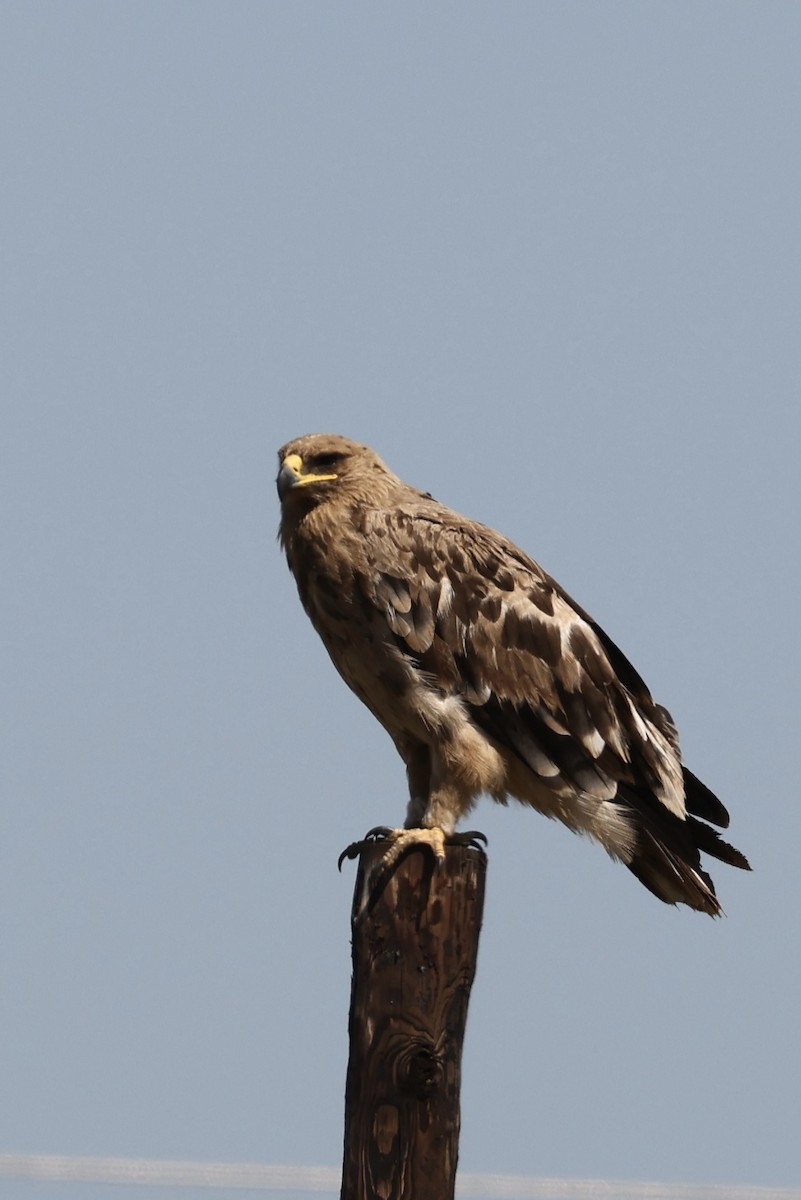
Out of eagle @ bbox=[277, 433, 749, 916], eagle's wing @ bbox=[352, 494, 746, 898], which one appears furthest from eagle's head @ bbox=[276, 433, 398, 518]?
eagle's wing @ bbox=[352, 494, 746, 898]

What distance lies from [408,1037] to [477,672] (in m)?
1.75

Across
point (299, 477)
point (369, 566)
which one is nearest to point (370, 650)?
point (369, 566)

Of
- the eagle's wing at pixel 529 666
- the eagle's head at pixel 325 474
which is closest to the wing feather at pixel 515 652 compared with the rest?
the eagle's wing at pixel 529 666

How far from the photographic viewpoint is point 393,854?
618 centimetres

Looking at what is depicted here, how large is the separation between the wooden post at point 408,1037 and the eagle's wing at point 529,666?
1.21 metres

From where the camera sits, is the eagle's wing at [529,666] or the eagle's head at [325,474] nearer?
the eagle's wing at [529,666]

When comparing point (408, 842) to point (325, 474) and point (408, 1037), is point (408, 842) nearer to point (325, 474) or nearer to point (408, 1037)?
point (408, 1037)

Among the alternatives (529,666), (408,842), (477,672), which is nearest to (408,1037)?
(408,842)

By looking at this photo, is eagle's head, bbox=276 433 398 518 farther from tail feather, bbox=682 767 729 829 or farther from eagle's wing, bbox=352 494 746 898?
tail feather, bbox=682 767 729 829

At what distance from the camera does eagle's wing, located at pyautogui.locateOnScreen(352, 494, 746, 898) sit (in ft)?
22.6

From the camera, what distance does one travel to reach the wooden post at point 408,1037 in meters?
5.62

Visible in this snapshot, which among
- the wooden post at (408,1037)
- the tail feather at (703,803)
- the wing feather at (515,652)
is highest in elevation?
the wing feather at (515,652)

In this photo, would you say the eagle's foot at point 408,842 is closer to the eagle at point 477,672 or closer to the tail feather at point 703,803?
the eagle at point 477,672

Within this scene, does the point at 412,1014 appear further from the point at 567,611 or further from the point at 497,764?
the point at 567,611
